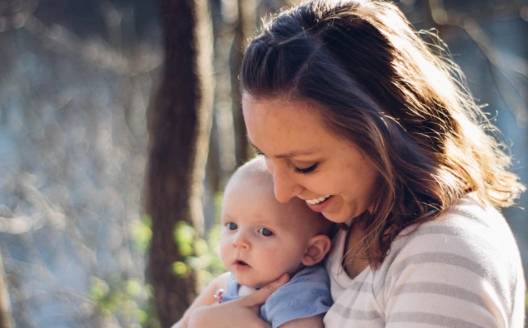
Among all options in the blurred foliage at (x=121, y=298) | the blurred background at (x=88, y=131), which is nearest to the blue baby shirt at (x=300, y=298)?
the blurred foliage at (x=121, y=298)

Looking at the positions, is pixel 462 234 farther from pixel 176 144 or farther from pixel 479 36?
pixel 479 36

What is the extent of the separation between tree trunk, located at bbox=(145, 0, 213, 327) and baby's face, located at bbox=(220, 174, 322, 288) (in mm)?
1481

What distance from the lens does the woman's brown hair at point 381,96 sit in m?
1.82

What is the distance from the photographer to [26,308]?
6367 millimetres

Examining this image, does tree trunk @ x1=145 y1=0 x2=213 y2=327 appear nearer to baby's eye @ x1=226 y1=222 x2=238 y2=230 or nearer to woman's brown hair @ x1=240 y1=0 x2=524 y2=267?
baby's eye @ x1=226 y1=222 x2=238 y2=230

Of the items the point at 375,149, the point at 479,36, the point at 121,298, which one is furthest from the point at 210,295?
the point at 479,36

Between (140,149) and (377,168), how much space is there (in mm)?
5259

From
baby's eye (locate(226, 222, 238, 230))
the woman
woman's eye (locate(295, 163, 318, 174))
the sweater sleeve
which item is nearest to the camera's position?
the sweater sleeve

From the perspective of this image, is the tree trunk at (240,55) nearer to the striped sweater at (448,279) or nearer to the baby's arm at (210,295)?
the baby's arm at (210,295)

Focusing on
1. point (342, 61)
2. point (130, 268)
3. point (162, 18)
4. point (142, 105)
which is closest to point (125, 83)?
point (142, 105)

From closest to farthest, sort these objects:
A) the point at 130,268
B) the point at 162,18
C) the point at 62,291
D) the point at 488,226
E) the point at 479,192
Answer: the point at 488,226 < the point at 479,192 < the point at 162,18 < the point at 62,291 < the point at 130,268

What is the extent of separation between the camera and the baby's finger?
224cm

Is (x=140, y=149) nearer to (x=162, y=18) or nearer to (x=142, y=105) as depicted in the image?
(x=142, y=105)

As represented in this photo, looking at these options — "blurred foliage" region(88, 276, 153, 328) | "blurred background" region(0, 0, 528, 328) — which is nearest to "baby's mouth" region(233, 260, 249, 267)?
"blurred foliage" region(88, 276, 153, 328)
